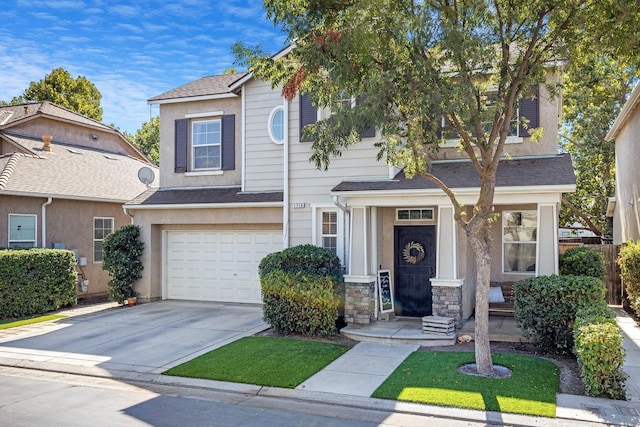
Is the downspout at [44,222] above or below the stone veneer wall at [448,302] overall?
above

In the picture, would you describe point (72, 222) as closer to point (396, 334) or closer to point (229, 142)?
point (229, 142)

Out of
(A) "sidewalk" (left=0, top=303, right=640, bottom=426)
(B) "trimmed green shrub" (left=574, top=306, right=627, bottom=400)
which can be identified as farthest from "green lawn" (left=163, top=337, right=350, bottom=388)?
(B) "trimmed green shrub" (left=574, top=306, right=627, bottom=400)

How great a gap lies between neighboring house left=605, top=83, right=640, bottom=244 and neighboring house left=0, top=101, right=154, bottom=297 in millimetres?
16379

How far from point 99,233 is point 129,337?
7.76 m

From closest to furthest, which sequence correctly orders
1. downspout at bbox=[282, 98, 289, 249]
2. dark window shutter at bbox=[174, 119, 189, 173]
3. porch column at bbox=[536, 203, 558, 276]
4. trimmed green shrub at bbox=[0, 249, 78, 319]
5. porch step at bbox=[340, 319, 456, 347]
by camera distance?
porch step at bbox=[340, 319, 456, 347]
porch column at bbox=[536, 203, 558, 276]
downspout at bbox=[282, 98, 289, 249]
trimmed green shrub at bbox=[0, 249, 78, 319]
dark window shutter at bbox=[174, 119, 189, 173]

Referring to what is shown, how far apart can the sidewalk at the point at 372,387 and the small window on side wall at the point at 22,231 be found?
5.02m

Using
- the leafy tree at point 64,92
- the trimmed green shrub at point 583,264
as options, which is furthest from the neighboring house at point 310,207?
the leafy tree at point 64,92

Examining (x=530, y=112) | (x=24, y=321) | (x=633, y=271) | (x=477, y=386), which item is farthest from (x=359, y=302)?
(x=24, y=321)

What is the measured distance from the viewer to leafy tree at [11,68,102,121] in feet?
116

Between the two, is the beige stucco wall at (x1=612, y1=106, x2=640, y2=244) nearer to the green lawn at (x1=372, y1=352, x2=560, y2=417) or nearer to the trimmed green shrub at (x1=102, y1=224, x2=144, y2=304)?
the green lawn at (x1=372, y1=352, x2=560, y2=417)

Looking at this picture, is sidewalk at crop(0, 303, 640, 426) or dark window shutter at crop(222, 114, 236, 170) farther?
dark window shutter at crop(222, 114, 236, 170)

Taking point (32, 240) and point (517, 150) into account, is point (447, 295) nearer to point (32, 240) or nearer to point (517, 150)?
point (517, 150)

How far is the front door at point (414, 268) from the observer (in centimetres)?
1244

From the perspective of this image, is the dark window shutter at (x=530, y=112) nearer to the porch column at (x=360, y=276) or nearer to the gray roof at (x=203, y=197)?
the porch column at (x=360, y=276)
